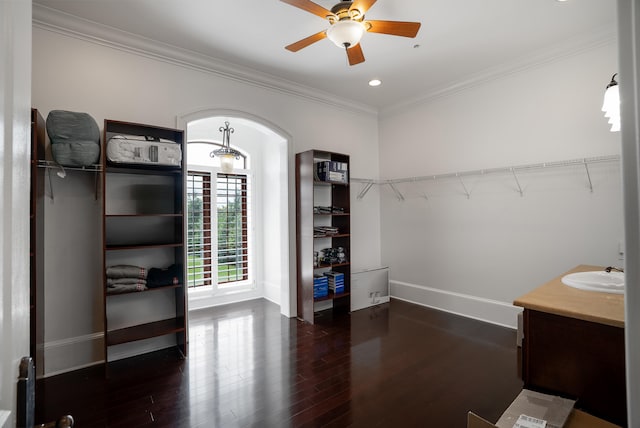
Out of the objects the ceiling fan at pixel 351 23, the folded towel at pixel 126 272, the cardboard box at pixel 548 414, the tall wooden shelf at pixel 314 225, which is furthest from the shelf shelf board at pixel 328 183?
the cardboard box at pixel 548 414

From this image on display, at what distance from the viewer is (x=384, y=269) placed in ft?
15.7

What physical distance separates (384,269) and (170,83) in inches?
146

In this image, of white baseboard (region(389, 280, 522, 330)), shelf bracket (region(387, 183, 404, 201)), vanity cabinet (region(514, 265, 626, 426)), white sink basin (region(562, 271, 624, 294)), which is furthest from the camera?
shelf bracket (region(387, 183, 404, 201))

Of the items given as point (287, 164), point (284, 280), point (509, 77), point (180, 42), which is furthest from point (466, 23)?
point (284, 280)

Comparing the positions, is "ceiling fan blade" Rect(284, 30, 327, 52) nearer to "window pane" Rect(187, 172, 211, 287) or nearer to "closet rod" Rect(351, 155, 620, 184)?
"closet rod" Rect(351, 155, 620, 184)

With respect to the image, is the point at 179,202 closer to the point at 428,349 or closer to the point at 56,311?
the point at 56,311

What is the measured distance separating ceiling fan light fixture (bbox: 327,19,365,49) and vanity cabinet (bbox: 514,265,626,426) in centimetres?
208

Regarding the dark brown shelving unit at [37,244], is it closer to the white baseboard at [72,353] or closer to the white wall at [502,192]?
the white baseboard at [72,353]

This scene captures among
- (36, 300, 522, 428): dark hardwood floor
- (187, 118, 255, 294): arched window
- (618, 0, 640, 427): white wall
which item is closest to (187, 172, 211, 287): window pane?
(187, 118, 255, 294): arched window

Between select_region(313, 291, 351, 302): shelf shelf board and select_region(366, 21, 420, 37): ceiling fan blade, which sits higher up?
select_region(366, 21, 420, 37): ceiling fan blade

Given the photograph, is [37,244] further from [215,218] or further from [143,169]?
[215,218]

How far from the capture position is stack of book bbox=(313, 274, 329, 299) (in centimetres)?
409

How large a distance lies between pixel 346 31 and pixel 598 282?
2481 mm

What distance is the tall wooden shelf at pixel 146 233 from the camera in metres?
2.93
